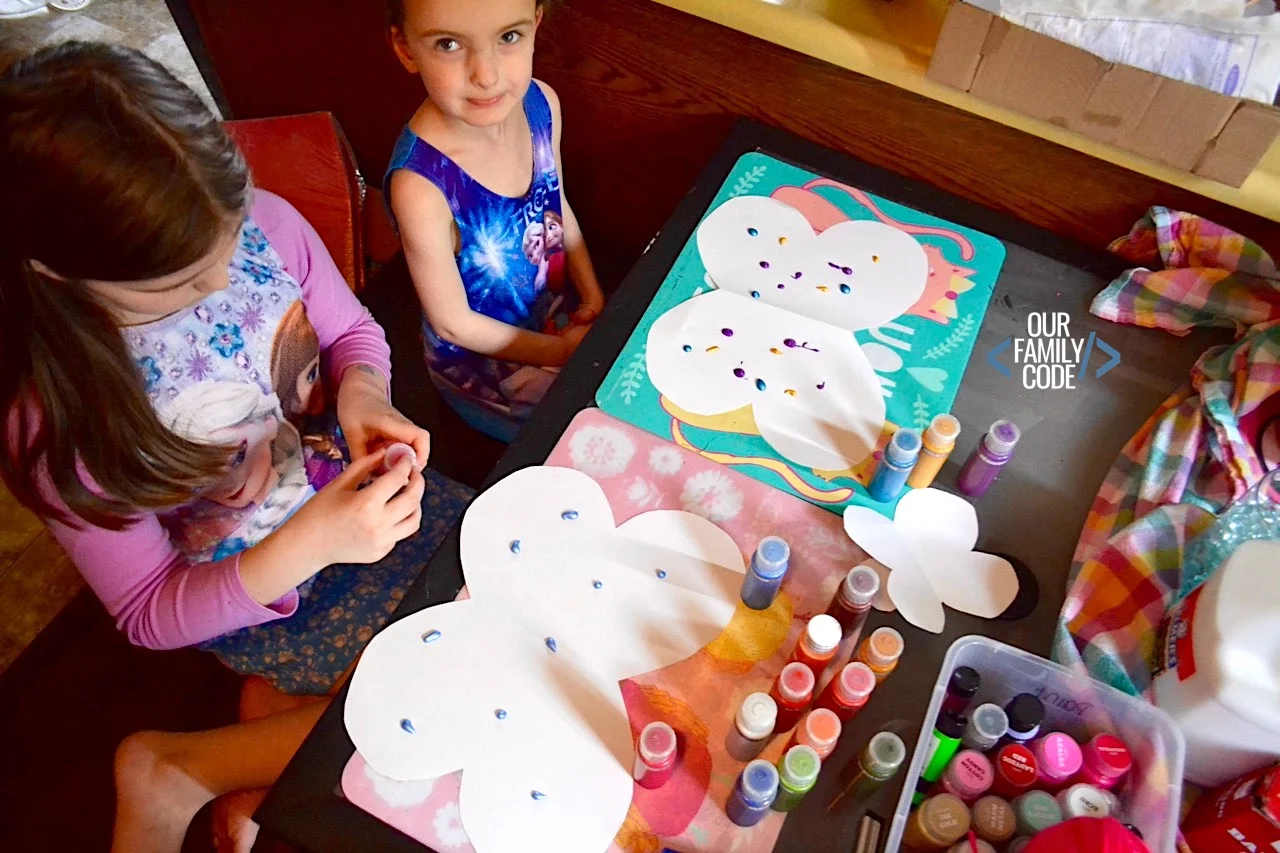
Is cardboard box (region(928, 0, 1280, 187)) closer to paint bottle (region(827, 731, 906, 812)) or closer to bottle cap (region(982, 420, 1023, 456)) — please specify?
bottle cap (region(982, 420, 1023, 456))

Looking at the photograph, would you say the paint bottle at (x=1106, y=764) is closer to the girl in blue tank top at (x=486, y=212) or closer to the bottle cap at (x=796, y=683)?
the bottle cap at (x=796, y=683)

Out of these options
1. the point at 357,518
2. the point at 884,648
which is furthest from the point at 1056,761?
the point at 357,518

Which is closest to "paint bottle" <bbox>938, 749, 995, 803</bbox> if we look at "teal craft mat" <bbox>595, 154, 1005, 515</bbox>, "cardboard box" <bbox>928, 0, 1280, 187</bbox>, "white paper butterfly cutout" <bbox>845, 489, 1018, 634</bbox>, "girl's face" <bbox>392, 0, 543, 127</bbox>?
"white paper butterfly cutout" <bbox>845, 489, 1018, 634</bbox>

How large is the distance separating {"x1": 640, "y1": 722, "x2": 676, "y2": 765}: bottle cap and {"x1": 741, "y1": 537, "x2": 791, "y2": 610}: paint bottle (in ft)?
0.43

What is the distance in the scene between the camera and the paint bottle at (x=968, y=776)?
64 cm

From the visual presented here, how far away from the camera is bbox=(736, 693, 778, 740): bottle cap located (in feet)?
2.06

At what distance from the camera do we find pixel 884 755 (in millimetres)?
627

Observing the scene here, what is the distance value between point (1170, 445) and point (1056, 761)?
0.34m

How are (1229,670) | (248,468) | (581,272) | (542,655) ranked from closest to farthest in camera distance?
(1229,670) < (542,655) < (248,468) < (581,272)

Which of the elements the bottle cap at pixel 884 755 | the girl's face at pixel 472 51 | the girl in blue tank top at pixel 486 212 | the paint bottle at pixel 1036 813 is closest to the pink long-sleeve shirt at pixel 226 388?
the girl in blue tank top at pixel 486 212

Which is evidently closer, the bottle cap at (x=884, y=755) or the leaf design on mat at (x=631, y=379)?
the bottle cap at (x=884, y=755)

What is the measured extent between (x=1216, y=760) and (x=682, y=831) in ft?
1.24

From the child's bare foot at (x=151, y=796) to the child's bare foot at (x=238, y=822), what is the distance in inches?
1.0

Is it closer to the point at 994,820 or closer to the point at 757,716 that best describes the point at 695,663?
the point at 757,716
